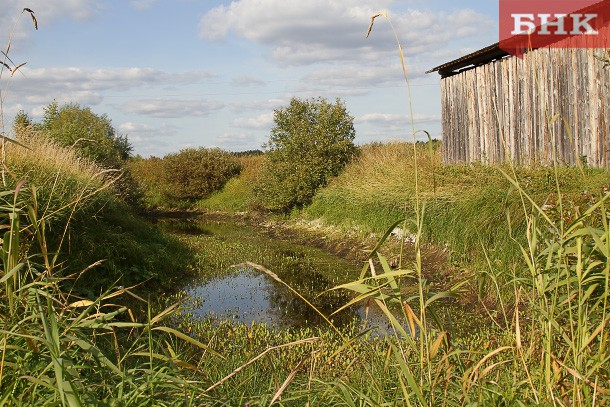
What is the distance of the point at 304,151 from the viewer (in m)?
19.9

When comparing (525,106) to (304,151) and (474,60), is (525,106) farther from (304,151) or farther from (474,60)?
(304,151)

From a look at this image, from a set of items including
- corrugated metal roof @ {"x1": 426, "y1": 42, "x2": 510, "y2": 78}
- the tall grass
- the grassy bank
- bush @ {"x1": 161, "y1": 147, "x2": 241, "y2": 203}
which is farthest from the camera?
bush @ {"x1": 161, "y1": 147, "x2": 241, "y2": 203}

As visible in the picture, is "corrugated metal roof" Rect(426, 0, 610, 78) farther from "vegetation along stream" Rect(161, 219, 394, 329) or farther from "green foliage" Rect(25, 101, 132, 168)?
"green foliage" Rect(25, 101, 132, 168)

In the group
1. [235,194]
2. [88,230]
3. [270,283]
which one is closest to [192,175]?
[235,194]

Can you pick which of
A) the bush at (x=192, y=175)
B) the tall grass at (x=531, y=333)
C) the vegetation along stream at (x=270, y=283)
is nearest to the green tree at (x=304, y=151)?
the vegetation along stream at (x=270, y=283)

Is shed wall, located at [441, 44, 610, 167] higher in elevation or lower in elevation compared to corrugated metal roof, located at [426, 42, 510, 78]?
lower

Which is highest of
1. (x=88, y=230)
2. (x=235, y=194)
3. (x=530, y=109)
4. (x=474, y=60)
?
(x=474, y=60)

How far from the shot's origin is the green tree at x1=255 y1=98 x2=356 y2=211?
19438 mm

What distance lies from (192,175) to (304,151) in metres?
11.0

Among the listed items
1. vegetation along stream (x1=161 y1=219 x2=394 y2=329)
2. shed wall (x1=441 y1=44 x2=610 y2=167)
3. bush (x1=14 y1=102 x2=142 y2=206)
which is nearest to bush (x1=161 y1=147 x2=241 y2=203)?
bush (x1=14 y1=102 x2=142 y2=206)

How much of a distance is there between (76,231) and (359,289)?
6.98 m

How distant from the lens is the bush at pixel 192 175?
2906cm

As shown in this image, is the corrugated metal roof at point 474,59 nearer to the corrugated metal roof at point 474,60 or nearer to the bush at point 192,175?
the corrugated metal roof at point 474,60

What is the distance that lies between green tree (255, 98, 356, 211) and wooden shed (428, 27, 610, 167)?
4.68m
